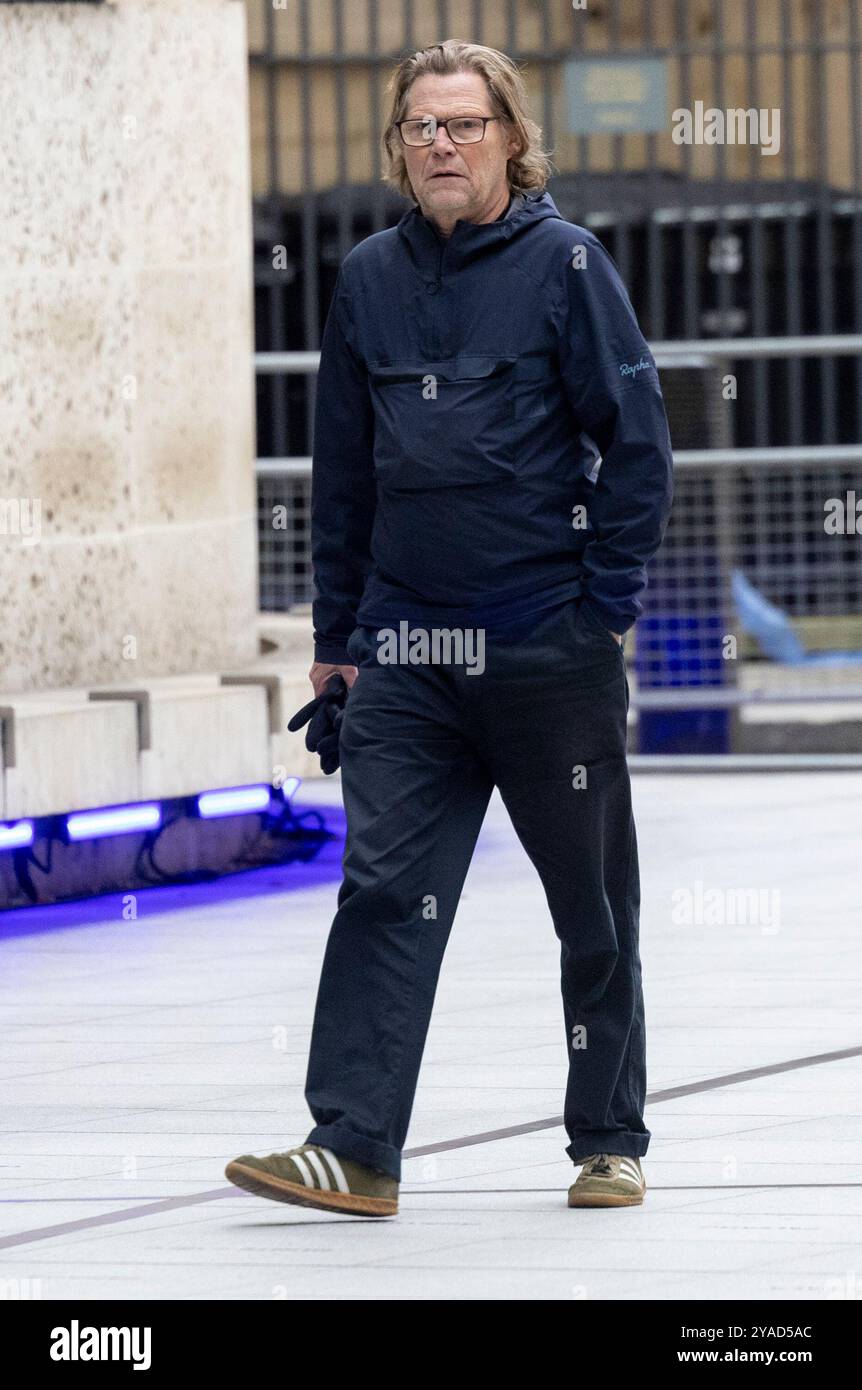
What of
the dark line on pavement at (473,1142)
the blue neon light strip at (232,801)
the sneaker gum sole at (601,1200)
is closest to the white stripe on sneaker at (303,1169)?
the dark line on pavement at (473,1142)

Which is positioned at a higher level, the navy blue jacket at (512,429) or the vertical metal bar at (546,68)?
the vertical metal bar at (546,68)

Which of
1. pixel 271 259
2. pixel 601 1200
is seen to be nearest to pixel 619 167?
pixel 271 259

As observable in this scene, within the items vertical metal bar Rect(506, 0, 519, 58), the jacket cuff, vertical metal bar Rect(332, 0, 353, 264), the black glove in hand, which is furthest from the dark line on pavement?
vertical metal bar Rect(506, 0, 519, 58)

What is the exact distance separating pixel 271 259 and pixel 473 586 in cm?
998

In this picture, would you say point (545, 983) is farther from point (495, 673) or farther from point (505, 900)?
point (495, 673)

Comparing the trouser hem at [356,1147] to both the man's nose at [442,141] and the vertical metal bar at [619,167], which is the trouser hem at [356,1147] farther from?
the vertical metal bar at [619,167]

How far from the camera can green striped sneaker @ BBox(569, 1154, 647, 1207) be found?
4645 millimetres

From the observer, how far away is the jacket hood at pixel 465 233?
4551 mm

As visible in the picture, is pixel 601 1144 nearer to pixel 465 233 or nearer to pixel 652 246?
pixel 465 233

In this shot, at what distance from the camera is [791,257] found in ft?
46.3

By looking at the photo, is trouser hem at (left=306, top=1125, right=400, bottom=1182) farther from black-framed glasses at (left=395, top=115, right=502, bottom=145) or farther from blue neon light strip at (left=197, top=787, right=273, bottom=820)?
blue neon light strip at (left=197, top=787, right=273, bottom=820)
